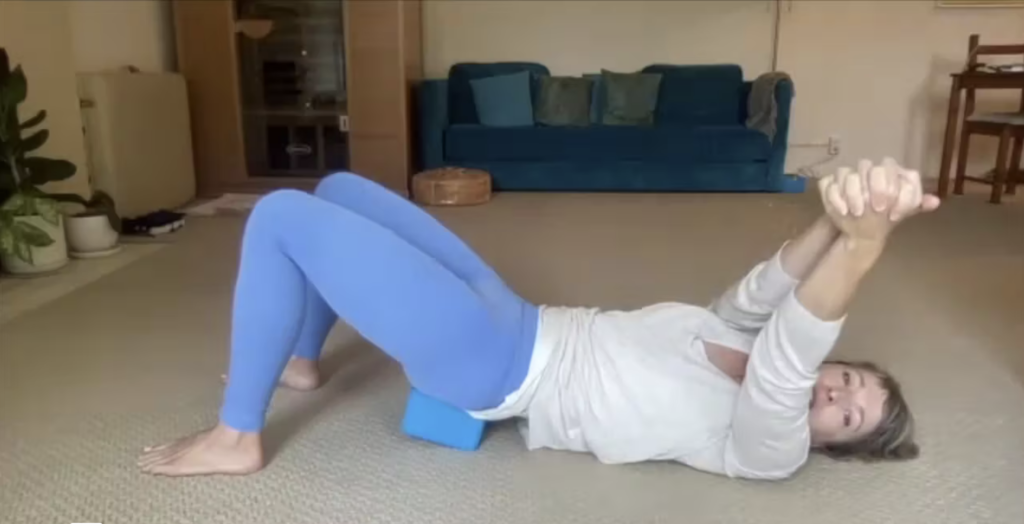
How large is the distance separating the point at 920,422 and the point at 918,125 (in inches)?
153

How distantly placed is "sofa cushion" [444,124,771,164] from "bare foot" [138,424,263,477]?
11.2 feet

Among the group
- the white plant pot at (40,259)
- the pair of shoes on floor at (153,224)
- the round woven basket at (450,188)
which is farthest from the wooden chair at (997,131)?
the white plant pot at (40,259)

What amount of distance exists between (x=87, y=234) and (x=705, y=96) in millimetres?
3371

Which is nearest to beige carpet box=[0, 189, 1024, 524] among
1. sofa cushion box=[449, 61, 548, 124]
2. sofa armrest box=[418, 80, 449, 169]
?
sofa armrest box=[418, 80, 449, 169]

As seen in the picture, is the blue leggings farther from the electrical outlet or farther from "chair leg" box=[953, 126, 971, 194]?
the electrical outlet

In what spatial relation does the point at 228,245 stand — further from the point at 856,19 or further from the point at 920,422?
the point at 856,19

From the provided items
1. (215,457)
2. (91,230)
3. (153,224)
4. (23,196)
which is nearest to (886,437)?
(215,457)

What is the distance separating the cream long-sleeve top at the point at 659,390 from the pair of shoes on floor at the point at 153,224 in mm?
2482

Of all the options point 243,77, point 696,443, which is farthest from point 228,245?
point 696,443

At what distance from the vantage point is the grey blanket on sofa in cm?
459

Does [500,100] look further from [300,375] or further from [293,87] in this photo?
[300,375]

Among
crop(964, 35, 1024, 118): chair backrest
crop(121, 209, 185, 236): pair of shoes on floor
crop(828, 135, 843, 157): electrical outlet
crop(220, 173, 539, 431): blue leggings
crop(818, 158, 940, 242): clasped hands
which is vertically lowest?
crop(121, 209, 185, 236): pair of shoes on floor

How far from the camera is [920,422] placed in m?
1.71

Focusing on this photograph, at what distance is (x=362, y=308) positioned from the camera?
131 cm
